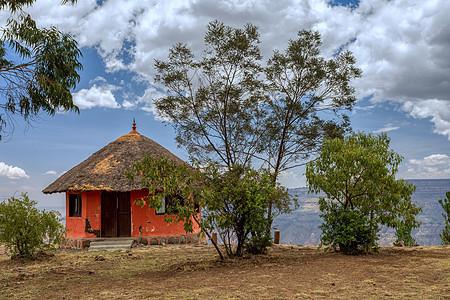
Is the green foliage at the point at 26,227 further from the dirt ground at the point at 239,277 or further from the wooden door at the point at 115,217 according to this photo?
the wooden door at the point at 115,217

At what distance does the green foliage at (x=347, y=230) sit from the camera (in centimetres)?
1234

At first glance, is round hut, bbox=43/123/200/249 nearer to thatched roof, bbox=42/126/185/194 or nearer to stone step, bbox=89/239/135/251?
thatched roof, bbox=42/126/185/194

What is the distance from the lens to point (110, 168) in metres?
18.9

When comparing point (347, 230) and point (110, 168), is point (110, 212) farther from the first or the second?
point (347, 230)

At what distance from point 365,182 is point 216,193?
5048 mm

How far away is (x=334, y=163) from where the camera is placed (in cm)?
1267

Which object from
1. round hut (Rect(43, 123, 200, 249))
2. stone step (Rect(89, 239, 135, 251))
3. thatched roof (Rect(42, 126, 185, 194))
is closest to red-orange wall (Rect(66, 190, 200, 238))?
round hut (Rect(43, 123, 200, 249))

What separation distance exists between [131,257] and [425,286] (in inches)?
384

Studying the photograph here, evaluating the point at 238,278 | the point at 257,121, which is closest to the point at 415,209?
the point at 238,278

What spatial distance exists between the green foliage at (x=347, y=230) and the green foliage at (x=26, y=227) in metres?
9.38

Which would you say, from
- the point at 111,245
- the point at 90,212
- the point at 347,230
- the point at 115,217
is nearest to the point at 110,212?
the point at 115,217

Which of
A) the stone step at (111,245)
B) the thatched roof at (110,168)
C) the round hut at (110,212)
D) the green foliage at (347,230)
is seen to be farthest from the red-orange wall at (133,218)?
the green foliage at (347,230)

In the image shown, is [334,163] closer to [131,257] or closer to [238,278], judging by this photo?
[238,278]

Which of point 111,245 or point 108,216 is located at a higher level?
point 108,216
